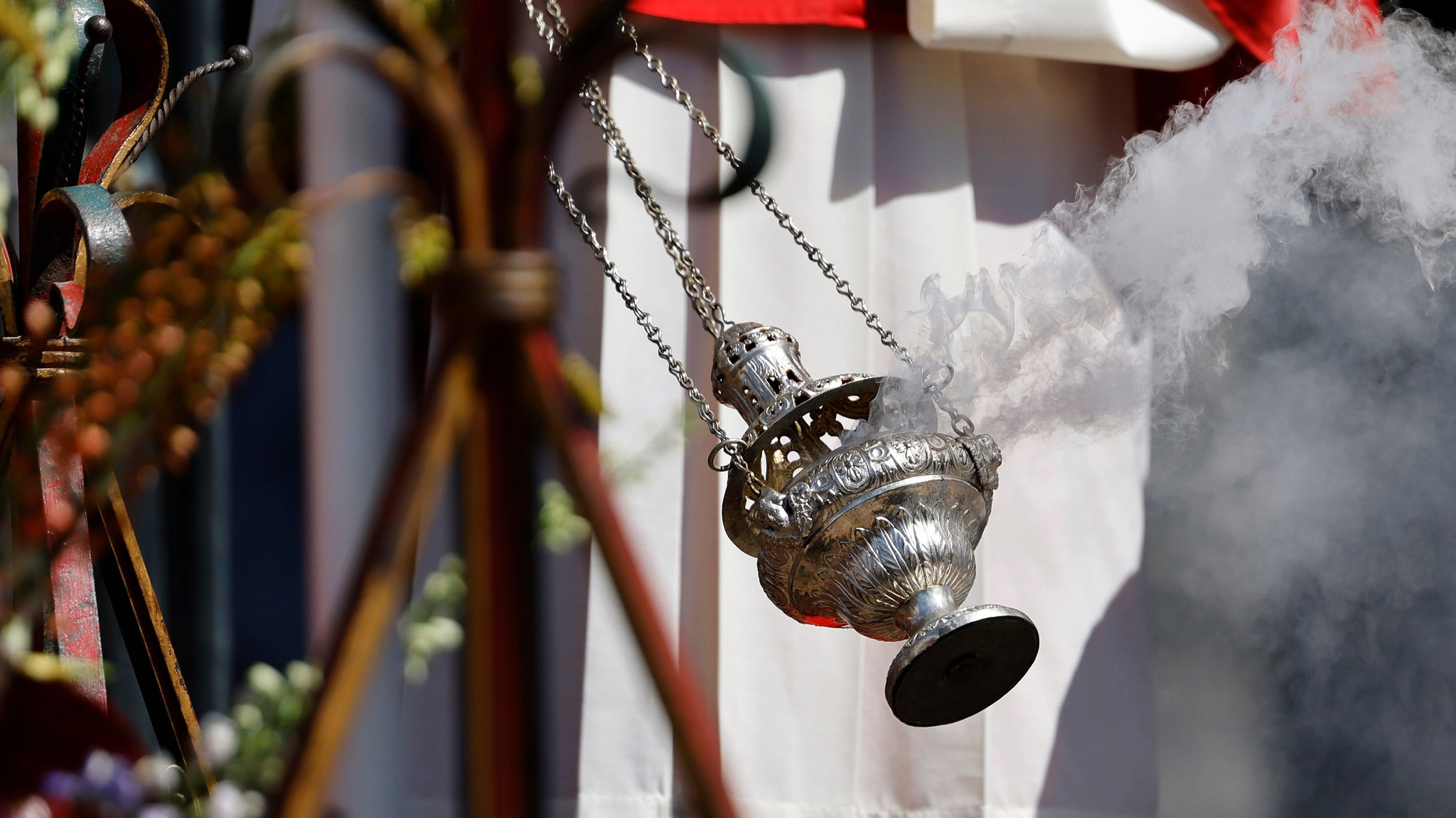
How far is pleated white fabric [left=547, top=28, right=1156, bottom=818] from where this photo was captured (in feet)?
4.45

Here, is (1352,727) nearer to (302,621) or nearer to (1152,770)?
(1152,770)

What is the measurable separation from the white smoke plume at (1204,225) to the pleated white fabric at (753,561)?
134 mm

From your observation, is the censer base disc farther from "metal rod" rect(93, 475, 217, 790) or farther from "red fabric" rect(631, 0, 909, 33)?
"red fabric" rect(631, 0, 909, 33)

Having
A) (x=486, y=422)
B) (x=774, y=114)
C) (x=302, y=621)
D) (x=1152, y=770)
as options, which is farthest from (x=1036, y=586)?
(x=486, y=422)

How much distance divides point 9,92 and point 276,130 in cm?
25

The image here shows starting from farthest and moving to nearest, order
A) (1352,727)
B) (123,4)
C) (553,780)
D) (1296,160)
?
1. (1352,727)
2. (553,780)
3. (1296,160)
4. (123,4)

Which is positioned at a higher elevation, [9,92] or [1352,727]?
[9,92]

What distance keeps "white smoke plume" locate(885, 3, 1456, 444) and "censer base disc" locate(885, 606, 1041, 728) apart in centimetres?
16

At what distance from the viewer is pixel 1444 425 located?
4.62ft

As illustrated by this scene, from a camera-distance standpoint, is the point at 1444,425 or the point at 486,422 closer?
the point at 486,422

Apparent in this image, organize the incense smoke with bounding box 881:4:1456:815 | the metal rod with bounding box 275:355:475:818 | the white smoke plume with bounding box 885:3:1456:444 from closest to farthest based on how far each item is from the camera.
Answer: the metal rod with bounding box 275:355:475:818 < the white smoke plume with bounding box 885:3:1456:444 < the incense smoke with bounding box 881:4:1456:815

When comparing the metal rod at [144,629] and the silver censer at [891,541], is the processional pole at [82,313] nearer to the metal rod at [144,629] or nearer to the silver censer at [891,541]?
the metal rod at [144,629]

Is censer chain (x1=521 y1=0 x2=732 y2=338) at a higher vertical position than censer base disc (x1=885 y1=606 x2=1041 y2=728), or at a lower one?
higher

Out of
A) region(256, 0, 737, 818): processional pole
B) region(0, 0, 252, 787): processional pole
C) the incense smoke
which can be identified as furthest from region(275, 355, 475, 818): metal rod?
the incense smoke
